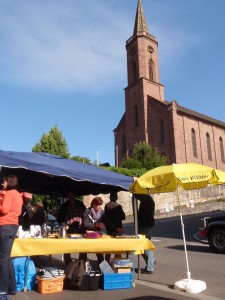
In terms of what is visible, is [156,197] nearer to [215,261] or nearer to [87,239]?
[215,261]

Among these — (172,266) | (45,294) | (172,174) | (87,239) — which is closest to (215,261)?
(172,266)

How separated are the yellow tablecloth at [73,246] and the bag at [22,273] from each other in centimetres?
51

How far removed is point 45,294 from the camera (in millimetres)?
5438

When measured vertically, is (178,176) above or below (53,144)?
below

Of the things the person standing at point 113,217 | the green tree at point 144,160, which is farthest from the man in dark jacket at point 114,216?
the green tree at point 144,160

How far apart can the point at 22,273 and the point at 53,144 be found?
30868 millimetres

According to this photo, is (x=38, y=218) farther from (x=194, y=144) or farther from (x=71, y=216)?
(x=194, y=144)

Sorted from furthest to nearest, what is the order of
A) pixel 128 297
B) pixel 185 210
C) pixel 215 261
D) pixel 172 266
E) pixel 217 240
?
pixel 185 210
pixel 217 240
pixel 215 261
pixel 172 266
pixel 128 297

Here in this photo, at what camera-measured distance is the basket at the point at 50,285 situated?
5504 mm

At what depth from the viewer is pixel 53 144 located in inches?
1417

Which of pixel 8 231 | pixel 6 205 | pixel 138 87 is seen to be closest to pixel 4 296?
pixel 8 231

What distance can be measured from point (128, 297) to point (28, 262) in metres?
2.00

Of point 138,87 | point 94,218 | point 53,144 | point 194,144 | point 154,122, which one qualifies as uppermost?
point 138,87

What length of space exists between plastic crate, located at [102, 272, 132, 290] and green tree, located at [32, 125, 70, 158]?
3031 cm
